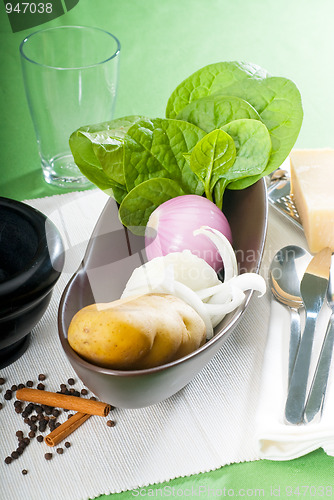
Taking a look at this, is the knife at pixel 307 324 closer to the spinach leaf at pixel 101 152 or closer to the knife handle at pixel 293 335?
the knife handle at pixel 293 335

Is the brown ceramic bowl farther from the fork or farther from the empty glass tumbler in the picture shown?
the empty glass tumbler

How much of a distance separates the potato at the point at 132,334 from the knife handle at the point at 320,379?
0.12 meters

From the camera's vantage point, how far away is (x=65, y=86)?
0.85m

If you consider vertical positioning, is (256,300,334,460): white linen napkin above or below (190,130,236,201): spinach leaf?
below

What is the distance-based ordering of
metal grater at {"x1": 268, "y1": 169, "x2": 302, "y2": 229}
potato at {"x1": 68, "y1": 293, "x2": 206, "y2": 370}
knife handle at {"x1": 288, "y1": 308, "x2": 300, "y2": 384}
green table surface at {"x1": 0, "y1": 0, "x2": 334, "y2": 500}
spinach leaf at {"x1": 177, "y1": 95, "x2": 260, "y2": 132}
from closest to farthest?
potato at {"x1": 68, "y1": 293, "x2": 206, "y2": 370} → knife handle at {"x1": 288, "y1": 308, "x2": 300, "y2": 384} → spinach leaf at {"x1": 177, "y1": 95, "x2": 260, "y2": 132} → metal grater at {"x1": 268, "y1": 169, "x2": 302, "y2": 229} → green table surface at {"x1": 0, "y1": 0, "x2": 334, "y2": 500}

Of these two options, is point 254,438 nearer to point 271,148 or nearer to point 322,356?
point 322,356

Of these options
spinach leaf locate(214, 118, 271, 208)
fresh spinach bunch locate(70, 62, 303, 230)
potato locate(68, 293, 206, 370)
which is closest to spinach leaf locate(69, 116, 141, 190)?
fresh spinach bunch locate(70, 62, 303, 230)

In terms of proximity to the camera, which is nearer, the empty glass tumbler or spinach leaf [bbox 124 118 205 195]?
spinach leaf [bbox 124 118 205 195]

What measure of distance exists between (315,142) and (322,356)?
1.71ft

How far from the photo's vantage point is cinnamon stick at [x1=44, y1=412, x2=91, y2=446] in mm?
545

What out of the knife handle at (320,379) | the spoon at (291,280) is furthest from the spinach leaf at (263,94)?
the knife handle at (320,379)

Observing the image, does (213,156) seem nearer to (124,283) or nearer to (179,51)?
(124,283)

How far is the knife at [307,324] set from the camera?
22.0 inches

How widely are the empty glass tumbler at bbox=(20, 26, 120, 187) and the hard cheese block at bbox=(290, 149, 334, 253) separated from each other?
0.28 metres
